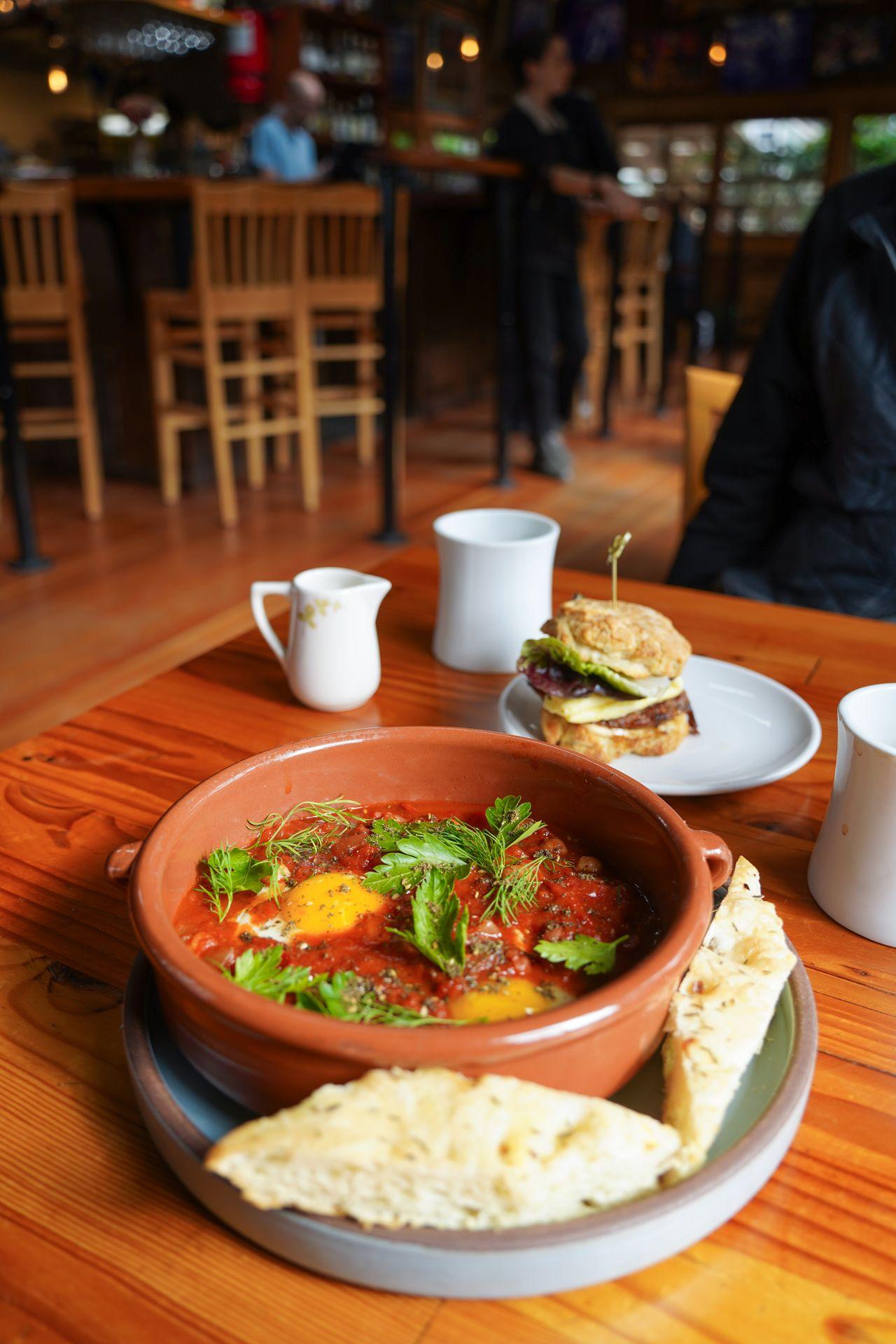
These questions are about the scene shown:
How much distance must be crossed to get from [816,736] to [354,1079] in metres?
0.62

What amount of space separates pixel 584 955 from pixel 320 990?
146 mm

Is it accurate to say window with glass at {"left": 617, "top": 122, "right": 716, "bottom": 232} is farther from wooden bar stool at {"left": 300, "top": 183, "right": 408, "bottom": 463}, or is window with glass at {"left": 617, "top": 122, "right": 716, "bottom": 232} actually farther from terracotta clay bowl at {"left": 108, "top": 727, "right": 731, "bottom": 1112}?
terracotta clay bowl at {"left": 108, "top": 727, "right": 731, "bottom": 1112}

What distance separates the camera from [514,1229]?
45 centimetres

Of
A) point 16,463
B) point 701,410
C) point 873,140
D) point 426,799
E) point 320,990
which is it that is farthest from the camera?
point 873,140

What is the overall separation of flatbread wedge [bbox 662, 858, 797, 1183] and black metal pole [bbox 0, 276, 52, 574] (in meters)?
3.00

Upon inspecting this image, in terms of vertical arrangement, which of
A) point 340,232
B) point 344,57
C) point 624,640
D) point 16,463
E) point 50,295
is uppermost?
point 344,57

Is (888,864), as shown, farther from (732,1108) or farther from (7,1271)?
(7,1271)

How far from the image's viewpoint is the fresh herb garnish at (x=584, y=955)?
1.89 feet

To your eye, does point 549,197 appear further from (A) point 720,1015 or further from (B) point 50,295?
(A) point 720,1015

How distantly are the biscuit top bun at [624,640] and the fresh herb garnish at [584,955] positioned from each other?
0.38 metres

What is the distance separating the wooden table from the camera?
456 mm

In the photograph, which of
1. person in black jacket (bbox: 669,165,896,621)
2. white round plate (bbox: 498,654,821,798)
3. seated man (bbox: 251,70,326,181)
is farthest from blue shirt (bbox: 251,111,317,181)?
white round plate (bbox: 498,654,821,798)

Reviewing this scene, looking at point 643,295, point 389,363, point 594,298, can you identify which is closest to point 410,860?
point 389,363

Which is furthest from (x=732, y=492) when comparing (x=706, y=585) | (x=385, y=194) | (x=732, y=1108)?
(x=385, y=194)
